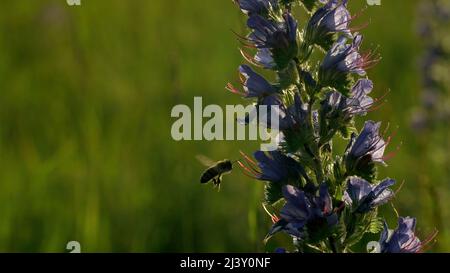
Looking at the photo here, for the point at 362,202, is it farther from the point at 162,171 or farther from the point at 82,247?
the point at 162,171

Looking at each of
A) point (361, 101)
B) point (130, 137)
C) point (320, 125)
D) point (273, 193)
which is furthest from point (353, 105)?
point (130, 137)

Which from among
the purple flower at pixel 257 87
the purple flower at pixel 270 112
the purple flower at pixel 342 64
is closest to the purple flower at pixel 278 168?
the purple flower at pixel 270 112

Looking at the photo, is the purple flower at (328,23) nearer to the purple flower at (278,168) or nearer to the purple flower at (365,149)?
the purple flower at (365,149)

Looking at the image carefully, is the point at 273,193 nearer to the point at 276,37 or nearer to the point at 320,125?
the point at 320,125

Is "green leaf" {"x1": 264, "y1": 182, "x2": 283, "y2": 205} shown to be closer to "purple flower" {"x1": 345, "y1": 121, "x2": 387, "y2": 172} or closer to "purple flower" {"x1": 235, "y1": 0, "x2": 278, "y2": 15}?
"purple flower" {"x1": 345, "y1": 121, "x2": 387, "y2": 172}

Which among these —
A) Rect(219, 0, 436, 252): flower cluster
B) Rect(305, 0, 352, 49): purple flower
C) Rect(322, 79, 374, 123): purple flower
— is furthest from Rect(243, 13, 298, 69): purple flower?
Rect(322, 79, 374, 123): purple flower

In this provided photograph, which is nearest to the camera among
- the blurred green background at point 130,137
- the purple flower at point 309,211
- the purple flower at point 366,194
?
the purple flower at point 309,211

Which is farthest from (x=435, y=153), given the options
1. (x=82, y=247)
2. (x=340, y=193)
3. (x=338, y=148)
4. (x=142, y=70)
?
(x=340, y=193)
